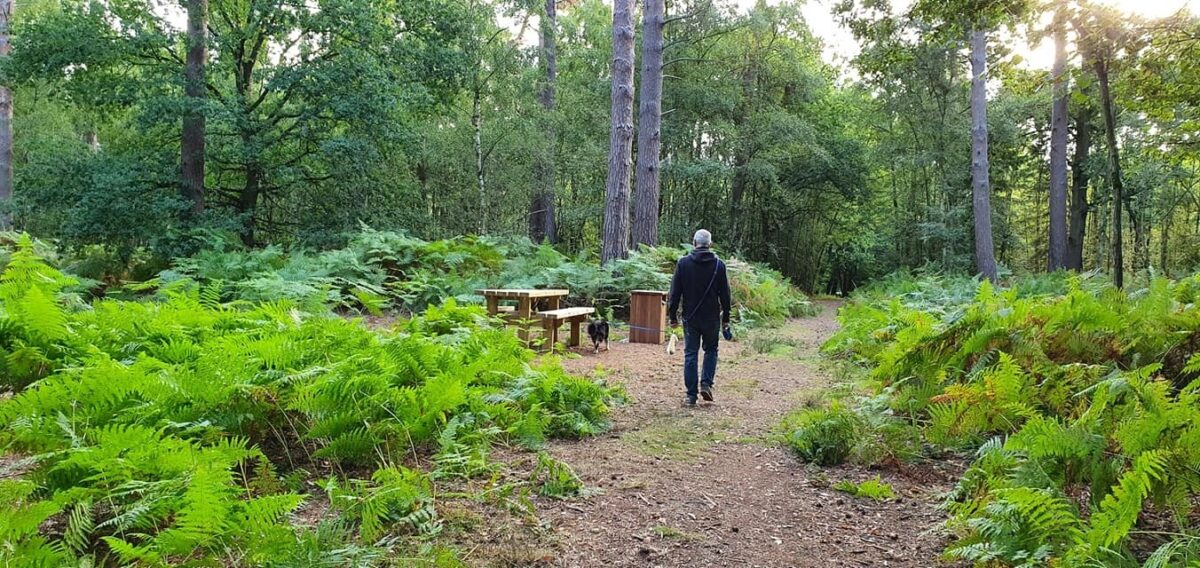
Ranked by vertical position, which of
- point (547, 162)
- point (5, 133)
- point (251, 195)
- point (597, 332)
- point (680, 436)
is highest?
point (5, 133)

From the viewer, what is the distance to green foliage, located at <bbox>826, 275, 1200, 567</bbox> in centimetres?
233

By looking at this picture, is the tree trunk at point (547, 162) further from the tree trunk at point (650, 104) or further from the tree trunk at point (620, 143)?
the tree trunk at point (620, 143)

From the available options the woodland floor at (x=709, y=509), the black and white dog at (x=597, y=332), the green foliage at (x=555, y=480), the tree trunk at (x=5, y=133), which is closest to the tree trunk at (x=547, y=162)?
the black and white dog at (x=597, y=332)

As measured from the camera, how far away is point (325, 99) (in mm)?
12500

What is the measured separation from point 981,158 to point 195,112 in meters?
17.5

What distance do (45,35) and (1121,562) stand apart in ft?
51.8

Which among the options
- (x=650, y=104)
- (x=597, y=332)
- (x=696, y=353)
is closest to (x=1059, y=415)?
(x=696, y=353)

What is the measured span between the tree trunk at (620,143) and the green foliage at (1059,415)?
677 cm

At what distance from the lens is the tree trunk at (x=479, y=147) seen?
16.8 m

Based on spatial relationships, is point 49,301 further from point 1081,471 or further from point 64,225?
point 64,225

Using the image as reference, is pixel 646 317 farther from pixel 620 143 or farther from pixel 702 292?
pixel 620 143

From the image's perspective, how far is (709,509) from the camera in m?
3.39

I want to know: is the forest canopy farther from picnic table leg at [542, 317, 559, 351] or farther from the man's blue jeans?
picnic table leg at [542, 317, 559, 351]

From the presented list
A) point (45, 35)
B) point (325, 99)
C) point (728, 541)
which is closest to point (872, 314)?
point (728, 541)
